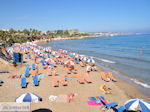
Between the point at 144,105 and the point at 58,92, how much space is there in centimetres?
510

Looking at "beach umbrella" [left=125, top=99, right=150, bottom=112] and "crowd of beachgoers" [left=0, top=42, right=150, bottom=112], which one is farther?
"crowd of beachgoers" [left=0, top=42, right=150, bottom=112]

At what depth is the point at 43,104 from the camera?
677 cm

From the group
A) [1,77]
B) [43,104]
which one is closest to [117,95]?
[43,104]

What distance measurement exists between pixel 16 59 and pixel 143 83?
44.5ft

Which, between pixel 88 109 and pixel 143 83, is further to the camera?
pixel 143 83

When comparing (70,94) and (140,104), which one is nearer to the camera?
(140,104)

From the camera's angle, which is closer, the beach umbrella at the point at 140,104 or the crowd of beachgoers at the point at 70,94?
the beach umbrella at the point at 140,104

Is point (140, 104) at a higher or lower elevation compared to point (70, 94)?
higher

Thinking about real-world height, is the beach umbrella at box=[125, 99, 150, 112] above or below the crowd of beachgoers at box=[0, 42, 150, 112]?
above

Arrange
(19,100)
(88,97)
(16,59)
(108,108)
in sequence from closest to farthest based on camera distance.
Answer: (19,100), (108,108), (88,97), (16,59)

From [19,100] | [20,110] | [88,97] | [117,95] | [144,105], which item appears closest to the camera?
[20,110]

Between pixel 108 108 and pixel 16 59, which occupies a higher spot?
pixel 16 59

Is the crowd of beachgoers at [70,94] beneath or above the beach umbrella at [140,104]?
beneath

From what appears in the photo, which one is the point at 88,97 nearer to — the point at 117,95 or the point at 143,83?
the point at 117,95
